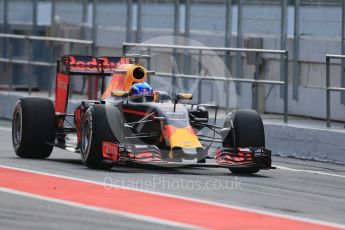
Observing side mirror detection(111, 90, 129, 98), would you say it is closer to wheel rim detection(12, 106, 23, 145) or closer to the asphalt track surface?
the asphalt track surface

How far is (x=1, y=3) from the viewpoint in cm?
3350

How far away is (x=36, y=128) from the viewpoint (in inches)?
698

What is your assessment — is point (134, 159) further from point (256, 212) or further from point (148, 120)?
point (256, 212)

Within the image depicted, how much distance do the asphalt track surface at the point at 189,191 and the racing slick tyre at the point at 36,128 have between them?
0.22 m

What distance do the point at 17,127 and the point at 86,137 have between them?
89.2 inches

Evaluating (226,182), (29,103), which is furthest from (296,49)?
(226,182)

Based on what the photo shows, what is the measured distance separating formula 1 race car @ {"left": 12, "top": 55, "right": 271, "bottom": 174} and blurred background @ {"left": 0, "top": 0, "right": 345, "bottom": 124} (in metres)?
4.66

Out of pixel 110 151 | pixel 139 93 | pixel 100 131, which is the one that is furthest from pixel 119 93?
pixel 110 151

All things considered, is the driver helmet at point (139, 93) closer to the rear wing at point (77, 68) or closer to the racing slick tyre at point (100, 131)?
the racing slick tyre at point (100, 131)

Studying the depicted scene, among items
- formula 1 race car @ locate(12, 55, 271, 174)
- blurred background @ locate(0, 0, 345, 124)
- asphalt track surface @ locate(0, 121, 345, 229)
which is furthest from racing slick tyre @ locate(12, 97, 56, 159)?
blurred background @ locate(0, 0, 345, 124)

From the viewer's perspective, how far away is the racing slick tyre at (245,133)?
16312mm

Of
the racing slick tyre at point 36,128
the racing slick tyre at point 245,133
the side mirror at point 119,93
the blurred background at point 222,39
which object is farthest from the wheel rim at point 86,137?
the blurred background at point 222,39

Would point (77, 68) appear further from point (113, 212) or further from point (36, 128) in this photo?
point (113, 212)

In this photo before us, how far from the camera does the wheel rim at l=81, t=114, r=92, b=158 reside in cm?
1605
